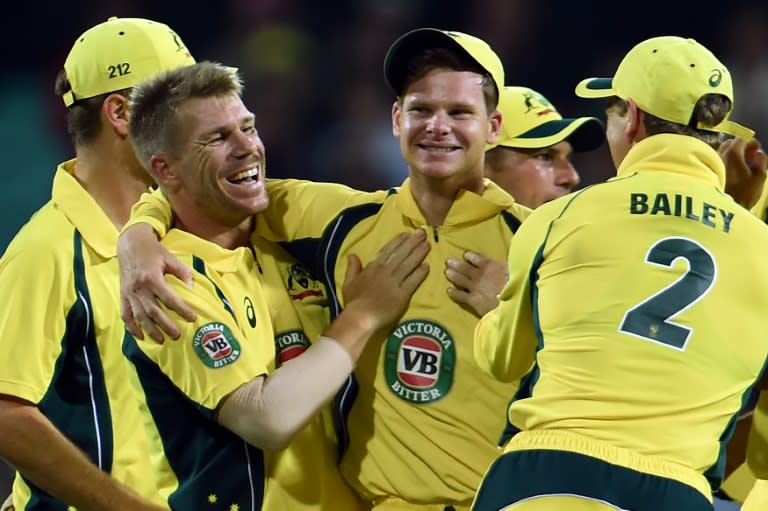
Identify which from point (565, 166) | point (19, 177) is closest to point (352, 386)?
point (565, 166)

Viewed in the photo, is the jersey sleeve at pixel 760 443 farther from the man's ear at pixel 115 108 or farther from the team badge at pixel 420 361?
the man's ear at pixel 115 108

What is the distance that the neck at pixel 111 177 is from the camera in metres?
3.24

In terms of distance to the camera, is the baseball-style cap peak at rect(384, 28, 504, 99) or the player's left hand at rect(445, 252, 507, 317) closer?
the player's left hand at rect(445, 252, 507, 317)

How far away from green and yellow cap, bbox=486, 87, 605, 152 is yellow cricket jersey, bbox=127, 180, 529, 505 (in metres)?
0.96

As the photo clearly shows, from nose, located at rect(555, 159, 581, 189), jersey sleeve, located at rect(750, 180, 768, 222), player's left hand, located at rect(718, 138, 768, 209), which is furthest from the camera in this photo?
nose, located at rect(555, 159, 581, 189)

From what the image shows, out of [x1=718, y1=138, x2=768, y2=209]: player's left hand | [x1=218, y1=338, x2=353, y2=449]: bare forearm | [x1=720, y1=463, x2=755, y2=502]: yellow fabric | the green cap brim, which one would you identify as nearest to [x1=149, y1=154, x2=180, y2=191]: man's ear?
[x1=218, y1=338, x2=353, y2=449]: bare forearm

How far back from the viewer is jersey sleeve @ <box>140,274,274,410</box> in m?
2.71

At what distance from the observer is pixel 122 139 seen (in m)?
3.28

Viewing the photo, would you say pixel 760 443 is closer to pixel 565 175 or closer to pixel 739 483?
pixel 739 483

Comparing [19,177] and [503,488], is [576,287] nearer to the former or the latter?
[503,488]

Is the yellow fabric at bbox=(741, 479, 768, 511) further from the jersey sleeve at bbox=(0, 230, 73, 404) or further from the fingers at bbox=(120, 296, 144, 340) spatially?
the jersey sleeve at bbox=(0, 230, 73, 404)

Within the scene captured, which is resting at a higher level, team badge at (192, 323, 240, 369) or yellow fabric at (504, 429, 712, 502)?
team badge at (192, 323, 240, 369)

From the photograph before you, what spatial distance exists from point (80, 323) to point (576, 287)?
1213 mm

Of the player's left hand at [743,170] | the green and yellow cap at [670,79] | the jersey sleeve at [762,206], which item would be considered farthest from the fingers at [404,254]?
the jersey sleeve at [762,206]
